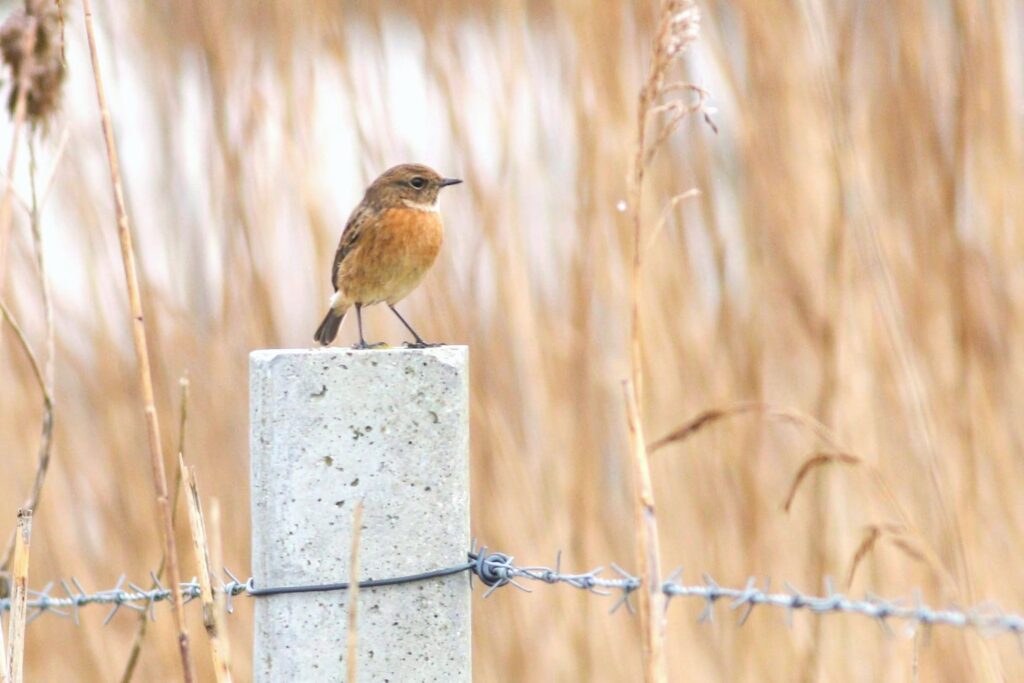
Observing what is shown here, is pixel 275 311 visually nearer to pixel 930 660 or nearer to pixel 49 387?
pixel 49 387

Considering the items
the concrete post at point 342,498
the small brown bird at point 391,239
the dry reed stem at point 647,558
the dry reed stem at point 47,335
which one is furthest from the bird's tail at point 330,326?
the dry reed stem at point 647,558

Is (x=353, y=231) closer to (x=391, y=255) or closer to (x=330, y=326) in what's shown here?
(x=391, y=255)

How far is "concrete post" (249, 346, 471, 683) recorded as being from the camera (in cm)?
118

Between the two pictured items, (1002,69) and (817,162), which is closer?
(1002,69)

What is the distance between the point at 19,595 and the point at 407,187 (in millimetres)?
1181

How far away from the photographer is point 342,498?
1.18 m

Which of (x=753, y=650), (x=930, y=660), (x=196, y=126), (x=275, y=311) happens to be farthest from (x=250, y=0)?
(x=930, y=660)

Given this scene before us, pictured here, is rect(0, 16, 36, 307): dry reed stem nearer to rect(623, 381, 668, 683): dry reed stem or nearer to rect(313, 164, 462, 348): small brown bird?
rect(623, 381, 668, 683): dry reed stem

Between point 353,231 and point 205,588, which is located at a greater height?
point 353,231

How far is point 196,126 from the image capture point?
2504mm

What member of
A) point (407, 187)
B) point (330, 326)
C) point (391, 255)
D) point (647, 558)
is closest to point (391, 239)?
point (391, 255)

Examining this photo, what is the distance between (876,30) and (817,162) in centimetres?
23

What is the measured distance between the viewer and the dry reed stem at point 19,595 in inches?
45.1

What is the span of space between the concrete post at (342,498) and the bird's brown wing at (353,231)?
1.00 m
